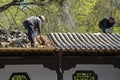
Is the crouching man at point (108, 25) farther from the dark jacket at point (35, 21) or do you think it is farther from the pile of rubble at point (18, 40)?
the dark jacket at point (35, 21)

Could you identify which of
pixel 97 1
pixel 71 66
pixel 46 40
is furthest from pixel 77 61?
pixel 97 1

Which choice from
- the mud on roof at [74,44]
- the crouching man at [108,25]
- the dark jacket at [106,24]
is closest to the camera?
the mud on roof at [74,44]

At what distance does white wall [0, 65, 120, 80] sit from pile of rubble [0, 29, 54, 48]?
1033mm

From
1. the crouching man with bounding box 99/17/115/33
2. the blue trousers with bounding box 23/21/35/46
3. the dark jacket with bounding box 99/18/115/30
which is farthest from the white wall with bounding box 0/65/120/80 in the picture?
the dark jacket with bounding box 99/18/115/30

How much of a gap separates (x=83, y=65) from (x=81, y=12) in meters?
17.3

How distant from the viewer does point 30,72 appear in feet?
50.9

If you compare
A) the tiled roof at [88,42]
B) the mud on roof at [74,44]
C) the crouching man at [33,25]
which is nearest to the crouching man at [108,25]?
the tiled roof at [88,42]

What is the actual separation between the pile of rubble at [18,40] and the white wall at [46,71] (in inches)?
40.7

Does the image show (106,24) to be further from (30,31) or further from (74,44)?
(30,31)

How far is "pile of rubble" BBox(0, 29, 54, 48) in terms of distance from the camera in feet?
47.6

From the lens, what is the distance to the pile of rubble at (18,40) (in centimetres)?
1452

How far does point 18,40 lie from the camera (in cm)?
1489

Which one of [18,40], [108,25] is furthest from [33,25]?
[108,25]

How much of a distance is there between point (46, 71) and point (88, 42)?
80.6 inches
